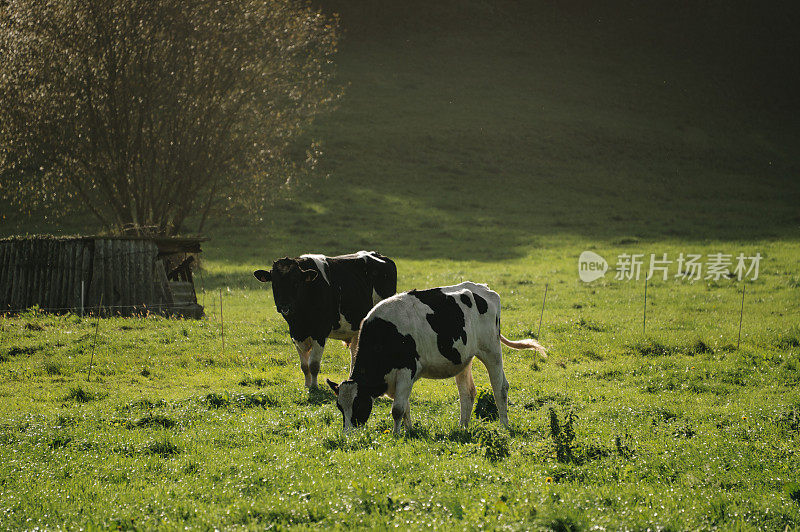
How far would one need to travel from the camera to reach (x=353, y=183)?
5278 cm

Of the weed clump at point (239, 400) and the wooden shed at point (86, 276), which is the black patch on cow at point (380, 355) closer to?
the weed clump at point (239, 400)

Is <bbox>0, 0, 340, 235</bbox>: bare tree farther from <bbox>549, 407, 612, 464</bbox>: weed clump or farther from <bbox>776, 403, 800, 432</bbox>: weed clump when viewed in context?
<bbox>776, 403, 800, 432</bbox>: weed clump

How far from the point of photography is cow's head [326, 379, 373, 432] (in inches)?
402

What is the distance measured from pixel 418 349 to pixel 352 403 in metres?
1.31

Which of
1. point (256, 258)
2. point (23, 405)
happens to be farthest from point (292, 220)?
point (23, 405)

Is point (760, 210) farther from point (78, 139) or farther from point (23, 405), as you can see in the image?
point (23, 405)

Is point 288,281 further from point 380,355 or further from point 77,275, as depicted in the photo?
point 77,275

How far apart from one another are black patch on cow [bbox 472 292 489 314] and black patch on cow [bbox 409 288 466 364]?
0.48 m

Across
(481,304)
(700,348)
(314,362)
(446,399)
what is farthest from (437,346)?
(700,348)

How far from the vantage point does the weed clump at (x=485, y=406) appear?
39.7ft

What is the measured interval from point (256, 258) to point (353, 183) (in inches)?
695

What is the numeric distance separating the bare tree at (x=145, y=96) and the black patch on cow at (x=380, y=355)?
814 inches

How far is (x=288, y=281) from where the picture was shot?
1428cm

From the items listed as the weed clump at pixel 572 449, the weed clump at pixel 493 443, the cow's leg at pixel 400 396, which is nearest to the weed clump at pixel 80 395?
the cow's leg at pixel 400 396
